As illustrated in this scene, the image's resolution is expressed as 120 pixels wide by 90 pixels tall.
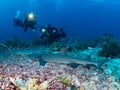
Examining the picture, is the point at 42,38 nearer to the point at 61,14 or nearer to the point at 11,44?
the point at 11,44

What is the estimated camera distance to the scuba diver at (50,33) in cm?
1723

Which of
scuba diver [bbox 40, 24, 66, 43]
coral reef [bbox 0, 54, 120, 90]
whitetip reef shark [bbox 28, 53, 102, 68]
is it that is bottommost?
coral reef [bbox 0, 54, 120, 90]

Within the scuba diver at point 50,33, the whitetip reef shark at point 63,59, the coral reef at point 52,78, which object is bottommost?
the coral reef at point 52,78

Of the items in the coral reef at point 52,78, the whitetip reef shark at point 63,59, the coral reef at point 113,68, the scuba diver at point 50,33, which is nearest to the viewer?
the coral reef at point 52,78

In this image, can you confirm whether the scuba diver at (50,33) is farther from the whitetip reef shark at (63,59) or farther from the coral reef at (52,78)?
the whitetip reef shark at (63,59)

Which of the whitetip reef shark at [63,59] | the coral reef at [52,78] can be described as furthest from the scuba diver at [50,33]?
the whitetip reef shark at [63,59]

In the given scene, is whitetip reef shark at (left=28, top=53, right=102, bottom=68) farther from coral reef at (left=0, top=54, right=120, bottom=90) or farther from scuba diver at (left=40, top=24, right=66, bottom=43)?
scuba diver at (left=40, top=24, right=66, bottom=43)

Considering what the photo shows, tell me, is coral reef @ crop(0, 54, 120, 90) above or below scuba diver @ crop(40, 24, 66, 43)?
below

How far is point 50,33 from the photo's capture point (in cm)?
1769

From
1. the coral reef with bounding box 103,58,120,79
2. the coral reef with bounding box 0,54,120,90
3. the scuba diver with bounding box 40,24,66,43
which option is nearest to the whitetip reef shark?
the coral reef with bounding box 0,54,120,90

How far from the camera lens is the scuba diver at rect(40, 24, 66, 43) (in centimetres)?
1723

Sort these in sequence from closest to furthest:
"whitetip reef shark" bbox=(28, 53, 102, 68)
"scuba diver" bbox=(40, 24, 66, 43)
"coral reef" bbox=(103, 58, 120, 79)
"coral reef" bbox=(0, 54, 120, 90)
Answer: "coral reef" bbox=(0, 54, 120, 90) → "whitetip reef shark" bbox=(28, 53, 102, 68) → "coral reef" bbox=(103, 58, 120, 79) → "scuba diver" bbox=(40, 24, 66, 43)

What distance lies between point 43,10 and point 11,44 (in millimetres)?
135623

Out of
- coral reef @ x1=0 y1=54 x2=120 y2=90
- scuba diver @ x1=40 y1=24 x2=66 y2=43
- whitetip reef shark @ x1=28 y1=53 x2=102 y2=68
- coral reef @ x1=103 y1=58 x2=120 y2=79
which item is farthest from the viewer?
scuba diver @ x1=40 y1=24 x2=66 y2=43
